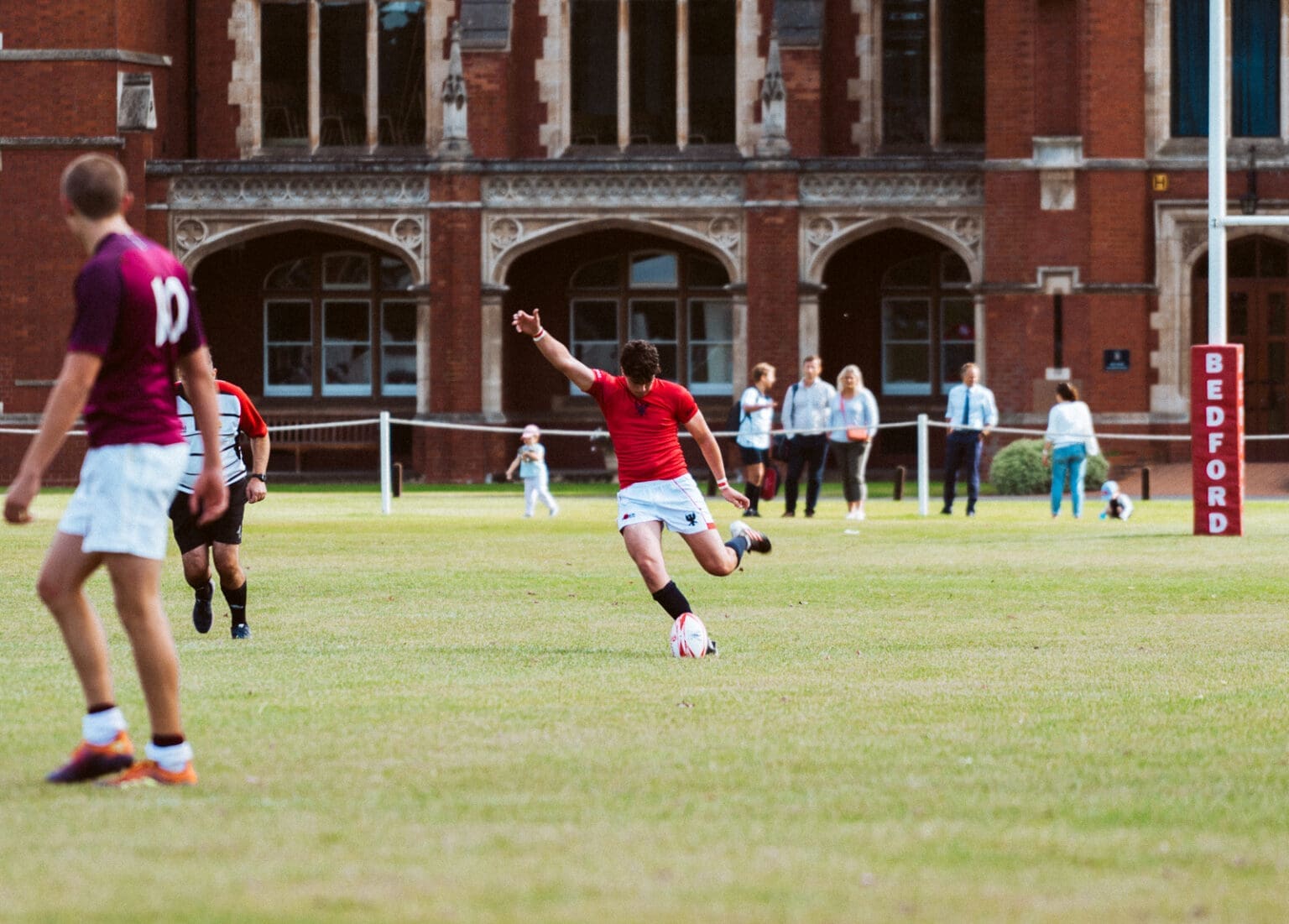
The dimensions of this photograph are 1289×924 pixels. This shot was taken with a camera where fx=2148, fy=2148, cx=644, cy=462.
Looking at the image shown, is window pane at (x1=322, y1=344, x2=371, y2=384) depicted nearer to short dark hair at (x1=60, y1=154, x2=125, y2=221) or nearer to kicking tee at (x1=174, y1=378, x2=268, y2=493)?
kicking tee at (x1=174, y1=378, x2=268, y2=493)

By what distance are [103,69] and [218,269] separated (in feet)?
14.9

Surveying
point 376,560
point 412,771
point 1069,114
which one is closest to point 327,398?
point 1069,114

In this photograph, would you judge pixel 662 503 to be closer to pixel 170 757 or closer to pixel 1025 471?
pixel 170 757

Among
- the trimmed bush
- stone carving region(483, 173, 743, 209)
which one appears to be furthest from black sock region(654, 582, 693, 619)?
stone carving region(483, 173, 743, 209)

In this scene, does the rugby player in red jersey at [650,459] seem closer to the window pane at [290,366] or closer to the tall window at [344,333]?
the tall window at [344,333]

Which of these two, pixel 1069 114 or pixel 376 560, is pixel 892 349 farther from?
pixel 376 560

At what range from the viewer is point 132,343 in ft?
20.2

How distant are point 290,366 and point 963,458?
636 inches

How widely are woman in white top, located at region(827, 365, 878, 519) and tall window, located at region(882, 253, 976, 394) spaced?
12.8 metres

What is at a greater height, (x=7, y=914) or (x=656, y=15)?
(x=656, y=15)

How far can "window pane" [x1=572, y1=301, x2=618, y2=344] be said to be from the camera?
36562 mm

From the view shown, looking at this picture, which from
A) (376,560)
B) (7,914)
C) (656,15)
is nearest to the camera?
(7,914)

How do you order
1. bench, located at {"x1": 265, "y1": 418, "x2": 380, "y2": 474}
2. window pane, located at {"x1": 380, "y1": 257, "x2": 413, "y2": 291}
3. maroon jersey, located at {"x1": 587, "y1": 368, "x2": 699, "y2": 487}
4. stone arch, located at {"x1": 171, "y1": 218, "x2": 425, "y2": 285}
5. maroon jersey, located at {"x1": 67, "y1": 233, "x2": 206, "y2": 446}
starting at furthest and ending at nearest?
window pane, located at {"x1": 380, "y1": 257, "x2": 413, "y2": 291}
bench, located at {"x1": 265, "y1": 418, "x2": 380, "y2": 474}
stone arch, located at {"x1": 171, "y1": 218, "x2": 425, "y2": 285}
maroon jersey, located at {"x1": 587, "y1": 368, "x2": 699, "y2": 487}
maroon jersey, located at {"x1": 67, "y1": 233, "x2": 206, "y2": 446}

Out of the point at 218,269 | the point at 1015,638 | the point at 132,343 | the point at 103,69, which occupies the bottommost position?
the point at 1015,638
